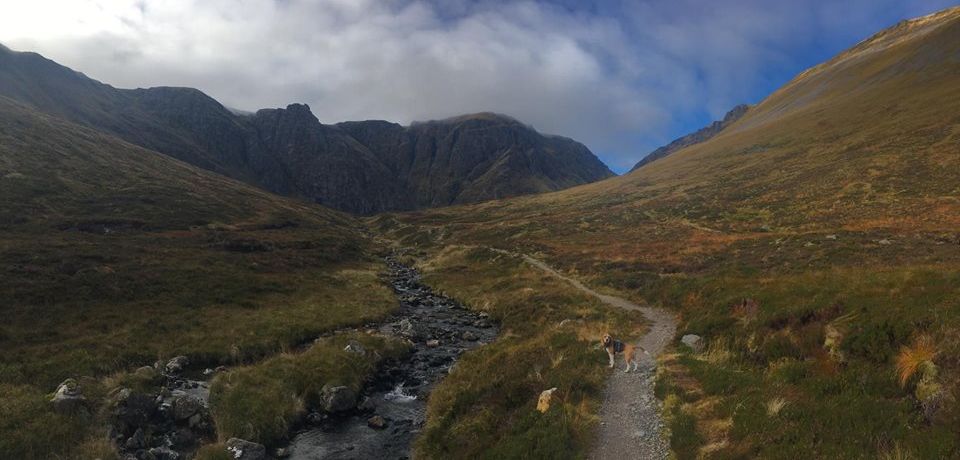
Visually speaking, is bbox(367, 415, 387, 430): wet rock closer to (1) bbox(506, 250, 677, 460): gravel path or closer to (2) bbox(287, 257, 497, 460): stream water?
(2) bbox(287, 257, 497, 460): stream water

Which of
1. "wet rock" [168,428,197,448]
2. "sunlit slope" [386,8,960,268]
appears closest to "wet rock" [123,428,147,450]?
"wet rock" [168,428,197,448]

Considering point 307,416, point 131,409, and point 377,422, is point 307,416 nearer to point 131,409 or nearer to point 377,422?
point 377,422

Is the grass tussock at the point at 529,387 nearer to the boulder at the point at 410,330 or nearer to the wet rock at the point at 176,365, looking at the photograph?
the boulder at the point at 410,330

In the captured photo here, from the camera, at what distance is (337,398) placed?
22.7 m

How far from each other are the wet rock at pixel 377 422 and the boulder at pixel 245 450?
14.4ft

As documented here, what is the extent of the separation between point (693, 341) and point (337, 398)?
56.1ft

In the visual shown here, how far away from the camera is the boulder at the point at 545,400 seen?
53.2 feet

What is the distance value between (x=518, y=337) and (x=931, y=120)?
9640 cm

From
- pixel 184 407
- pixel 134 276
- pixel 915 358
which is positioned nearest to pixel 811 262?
pixel 915 358

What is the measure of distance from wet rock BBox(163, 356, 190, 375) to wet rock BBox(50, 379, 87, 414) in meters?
5.62

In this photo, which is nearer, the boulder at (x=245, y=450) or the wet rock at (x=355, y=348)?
the boulder at (x=245, y=450)

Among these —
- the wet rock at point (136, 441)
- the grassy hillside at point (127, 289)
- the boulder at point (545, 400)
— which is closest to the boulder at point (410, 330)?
the grassy hillside at point (127, 289)

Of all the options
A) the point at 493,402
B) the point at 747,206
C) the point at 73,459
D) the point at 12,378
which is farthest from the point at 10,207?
the point at 747,206

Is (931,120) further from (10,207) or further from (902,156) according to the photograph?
(10,207)
